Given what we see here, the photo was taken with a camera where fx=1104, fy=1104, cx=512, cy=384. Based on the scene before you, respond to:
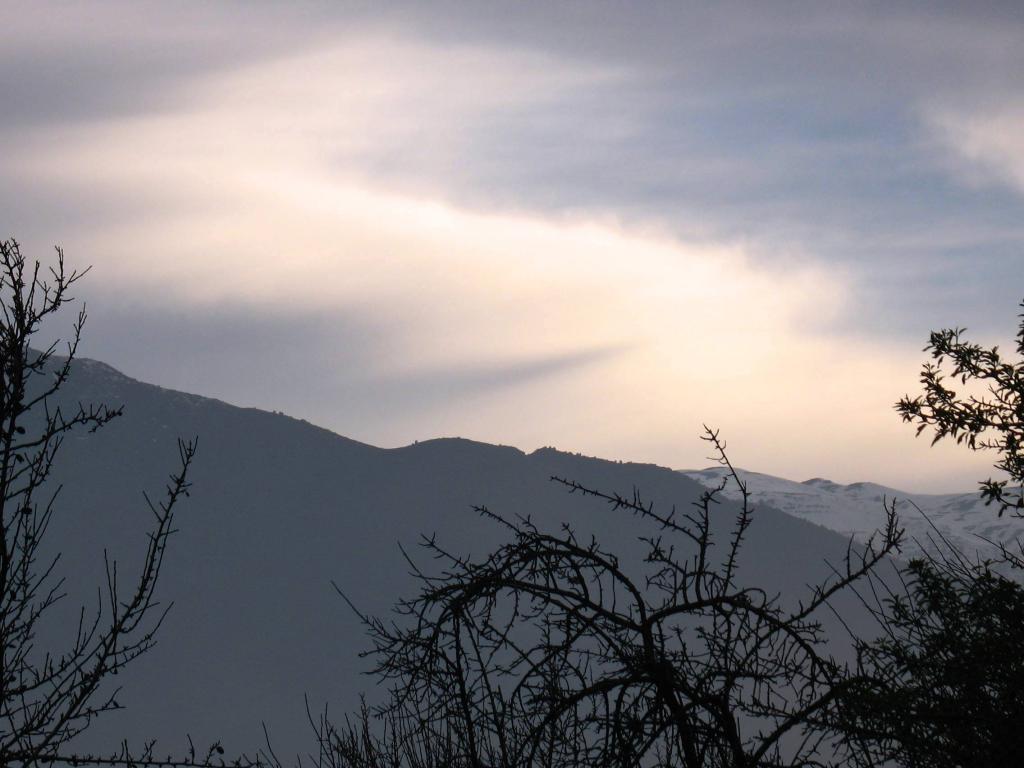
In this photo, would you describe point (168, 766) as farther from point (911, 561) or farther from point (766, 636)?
point (911, 561)

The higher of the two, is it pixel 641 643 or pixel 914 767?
pixel 641 643

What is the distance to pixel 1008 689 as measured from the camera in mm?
4746

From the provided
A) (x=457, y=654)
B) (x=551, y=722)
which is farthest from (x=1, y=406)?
(x=551, y=722)

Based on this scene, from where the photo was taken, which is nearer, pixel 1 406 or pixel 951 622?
pixel 951 622

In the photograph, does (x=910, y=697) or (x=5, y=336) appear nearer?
(x=910, y=697)

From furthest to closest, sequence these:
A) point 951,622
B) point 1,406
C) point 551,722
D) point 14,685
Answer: point 14,685
point 1,406
point 951,622
point 551,722

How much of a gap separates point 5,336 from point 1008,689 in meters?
6.02

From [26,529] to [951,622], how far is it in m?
5.42

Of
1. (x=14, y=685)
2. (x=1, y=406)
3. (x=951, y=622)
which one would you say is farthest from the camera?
(x=14, y=685)

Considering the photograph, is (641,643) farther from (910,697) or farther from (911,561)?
(911,561)

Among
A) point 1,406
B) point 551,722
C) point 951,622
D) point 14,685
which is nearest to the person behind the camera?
point 551,722

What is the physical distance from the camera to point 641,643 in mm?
4695

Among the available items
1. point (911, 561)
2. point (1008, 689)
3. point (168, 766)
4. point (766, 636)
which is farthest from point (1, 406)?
point (1008, 689)

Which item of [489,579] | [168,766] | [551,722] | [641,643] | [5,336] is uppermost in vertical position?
[5,336]
